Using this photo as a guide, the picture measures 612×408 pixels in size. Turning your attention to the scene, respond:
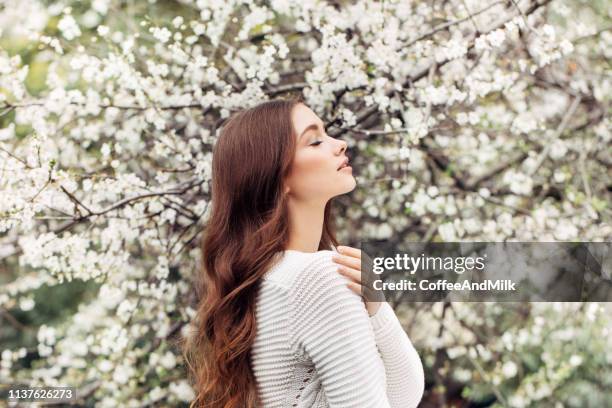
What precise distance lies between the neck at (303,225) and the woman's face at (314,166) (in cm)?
2

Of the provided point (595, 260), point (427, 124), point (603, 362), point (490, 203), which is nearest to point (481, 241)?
point (490, 203)

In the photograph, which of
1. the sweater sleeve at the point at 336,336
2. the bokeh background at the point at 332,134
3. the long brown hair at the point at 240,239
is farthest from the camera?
the bokeh background at the point at 332,134

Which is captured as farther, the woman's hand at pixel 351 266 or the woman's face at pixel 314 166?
the woman's face at pixel 314 166

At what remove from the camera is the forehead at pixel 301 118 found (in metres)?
1.36

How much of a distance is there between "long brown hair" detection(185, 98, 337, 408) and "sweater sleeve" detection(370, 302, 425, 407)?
28cm

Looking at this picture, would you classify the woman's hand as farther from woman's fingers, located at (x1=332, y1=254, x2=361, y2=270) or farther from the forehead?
the forehead

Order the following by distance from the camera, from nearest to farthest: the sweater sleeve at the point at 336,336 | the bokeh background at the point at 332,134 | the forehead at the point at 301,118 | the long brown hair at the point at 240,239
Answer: the sweater sleeve at the point at 336,336 < the long brown hair at the point at 240,239 < the forehead at the point at 301,118 < the bokeh background at the point at 332,134

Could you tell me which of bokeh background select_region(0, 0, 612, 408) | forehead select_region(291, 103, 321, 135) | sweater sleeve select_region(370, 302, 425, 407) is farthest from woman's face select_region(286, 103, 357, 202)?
bokeh background select_region(0, 0, 612, 408)

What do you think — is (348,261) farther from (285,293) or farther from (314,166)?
(314,166)

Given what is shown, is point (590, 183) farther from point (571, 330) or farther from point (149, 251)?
point (149, 251)

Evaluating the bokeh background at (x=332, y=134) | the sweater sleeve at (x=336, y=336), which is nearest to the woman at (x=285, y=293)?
the sweater sleeve at (x=336, y=336)

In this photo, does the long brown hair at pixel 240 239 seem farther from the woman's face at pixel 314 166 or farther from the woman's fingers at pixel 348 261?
the woman's fingers at pixel 348 261

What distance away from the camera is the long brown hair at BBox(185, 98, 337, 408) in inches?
49.3

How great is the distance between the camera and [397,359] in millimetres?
1374
